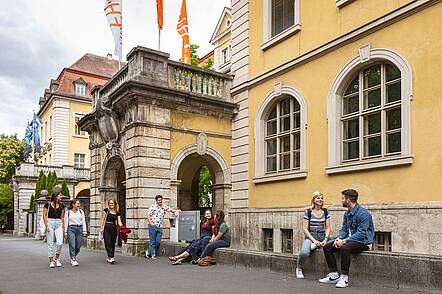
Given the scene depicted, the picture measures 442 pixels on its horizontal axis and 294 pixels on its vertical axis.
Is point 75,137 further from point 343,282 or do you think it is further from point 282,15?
point 343,282

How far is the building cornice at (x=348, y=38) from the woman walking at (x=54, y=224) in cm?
727

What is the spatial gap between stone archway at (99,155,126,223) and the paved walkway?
6452 mm

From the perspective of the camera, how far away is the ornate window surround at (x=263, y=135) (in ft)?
45.9

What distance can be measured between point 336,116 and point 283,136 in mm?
2539

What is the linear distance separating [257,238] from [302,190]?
7.43 feet

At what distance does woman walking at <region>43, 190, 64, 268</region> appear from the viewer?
11859 mm

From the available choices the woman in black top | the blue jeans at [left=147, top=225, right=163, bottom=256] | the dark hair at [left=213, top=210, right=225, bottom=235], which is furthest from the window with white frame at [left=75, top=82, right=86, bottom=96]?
the dark hair at [left=213, top=210, right=225, bottom=235]

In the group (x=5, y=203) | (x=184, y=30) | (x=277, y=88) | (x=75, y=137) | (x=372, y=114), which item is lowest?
(x=5, y=203)

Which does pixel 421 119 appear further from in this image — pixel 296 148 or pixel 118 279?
pixel 118 279

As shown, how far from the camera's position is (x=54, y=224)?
39.1 feet

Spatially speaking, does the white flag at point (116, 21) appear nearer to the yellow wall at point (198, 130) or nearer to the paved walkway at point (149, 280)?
the yellow wall at point (198, 130)

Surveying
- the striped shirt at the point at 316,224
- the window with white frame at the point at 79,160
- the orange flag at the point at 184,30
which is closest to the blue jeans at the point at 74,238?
the striped shirt at the point at 316,224

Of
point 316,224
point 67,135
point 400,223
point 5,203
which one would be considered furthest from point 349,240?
point 5,203

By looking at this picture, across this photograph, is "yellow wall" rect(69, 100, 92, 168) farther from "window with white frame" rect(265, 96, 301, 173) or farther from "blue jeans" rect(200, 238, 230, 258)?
"blue jeans" rect(200, 238, 230, 258)
